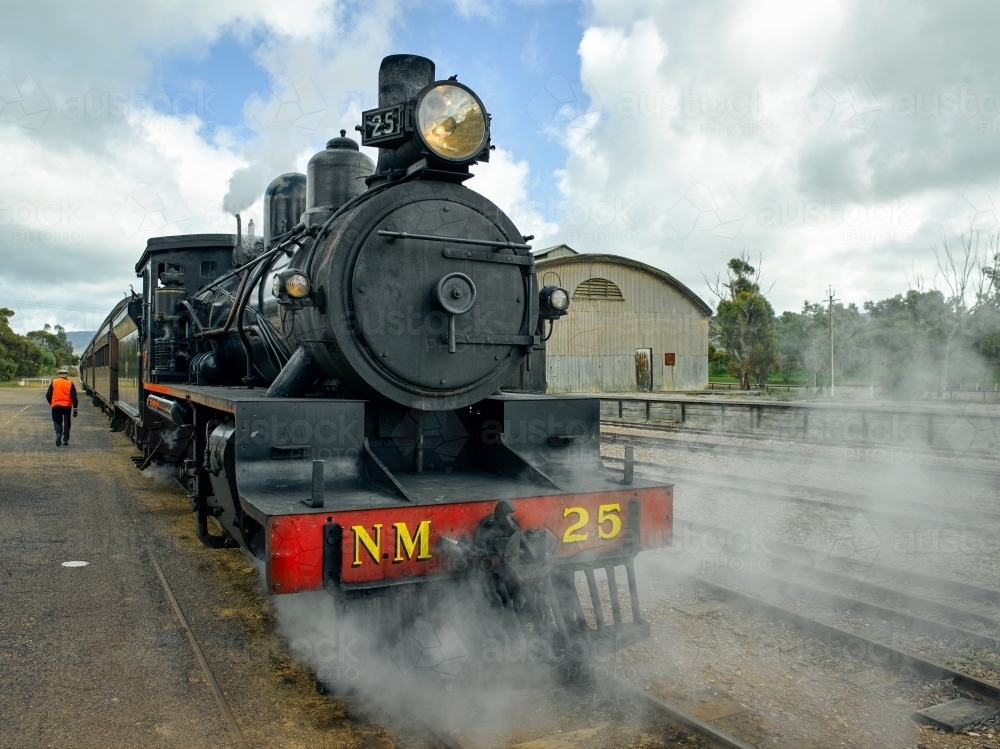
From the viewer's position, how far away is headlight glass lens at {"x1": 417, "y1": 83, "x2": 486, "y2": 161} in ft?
12.6

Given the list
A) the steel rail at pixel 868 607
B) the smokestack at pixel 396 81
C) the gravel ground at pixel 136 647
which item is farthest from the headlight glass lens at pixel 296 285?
the steel rail at pixel 868 607

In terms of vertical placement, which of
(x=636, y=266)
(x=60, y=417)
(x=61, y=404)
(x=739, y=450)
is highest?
(x=636, y=266)

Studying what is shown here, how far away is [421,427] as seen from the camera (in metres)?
4.03

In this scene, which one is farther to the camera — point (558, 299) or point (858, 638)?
point (558, 299)

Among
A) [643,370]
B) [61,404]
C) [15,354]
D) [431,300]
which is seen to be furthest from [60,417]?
[15,354]

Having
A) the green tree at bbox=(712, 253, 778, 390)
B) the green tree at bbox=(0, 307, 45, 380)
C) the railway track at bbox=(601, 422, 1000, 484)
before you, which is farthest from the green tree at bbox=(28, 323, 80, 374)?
the railway track at bbox=(601, 422, 1000, 484)

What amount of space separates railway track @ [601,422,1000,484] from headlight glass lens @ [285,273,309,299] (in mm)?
8061

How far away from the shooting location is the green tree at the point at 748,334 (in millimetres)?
34906

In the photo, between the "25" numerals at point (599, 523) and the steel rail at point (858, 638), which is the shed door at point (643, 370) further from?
the "25" numerals at point (599, 523)

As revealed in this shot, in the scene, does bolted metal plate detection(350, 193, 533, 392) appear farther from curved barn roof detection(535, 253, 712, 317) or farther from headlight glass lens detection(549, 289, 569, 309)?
curved barn roof detection(535, 253, 712, 317)

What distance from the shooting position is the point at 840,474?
9305mm

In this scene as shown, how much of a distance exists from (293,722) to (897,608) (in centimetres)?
339

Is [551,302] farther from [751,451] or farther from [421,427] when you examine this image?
[751,451]

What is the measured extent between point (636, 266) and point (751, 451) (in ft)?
57.0
